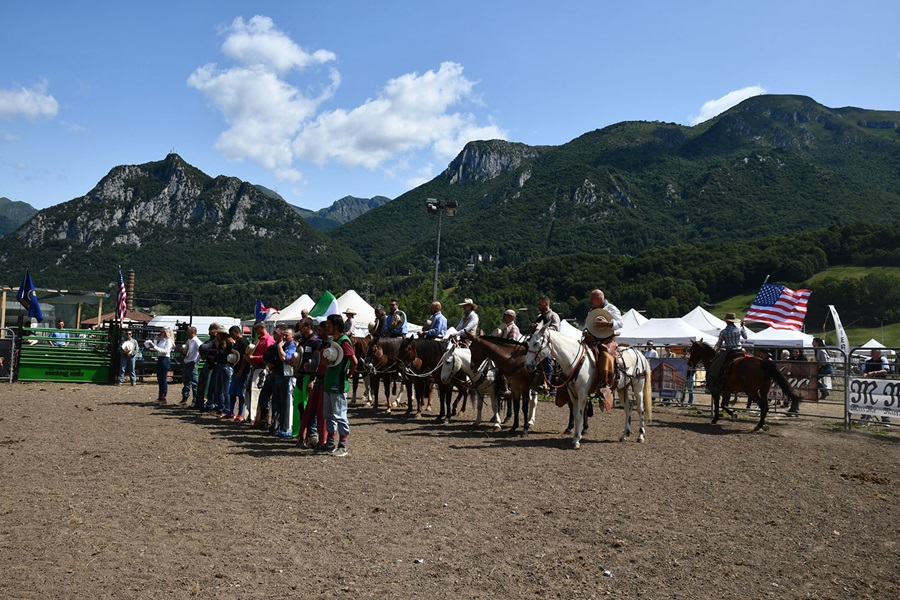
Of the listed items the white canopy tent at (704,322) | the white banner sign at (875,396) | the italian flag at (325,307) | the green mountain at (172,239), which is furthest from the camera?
the green mountain at (172,239)

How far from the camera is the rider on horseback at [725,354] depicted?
608 inches

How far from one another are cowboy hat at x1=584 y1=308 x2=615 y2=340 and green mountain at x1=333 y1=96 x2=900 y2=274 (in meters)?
127

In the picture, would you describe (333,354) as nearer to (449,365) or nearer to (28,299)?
(449,365)

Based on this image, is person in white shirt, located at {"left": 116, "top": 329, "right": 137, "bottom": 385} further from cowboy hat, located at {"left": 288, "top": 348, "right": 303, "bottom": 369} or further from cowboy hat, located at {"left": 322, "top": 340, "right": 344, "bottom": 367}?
cowboy hat, located at {"left": 322, "top": 340, "right": 344, "bottom": 367}

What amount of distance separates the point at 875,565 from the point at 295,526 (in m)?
5.22

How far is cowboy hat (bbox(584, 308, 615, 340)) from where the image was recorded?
11.8 m

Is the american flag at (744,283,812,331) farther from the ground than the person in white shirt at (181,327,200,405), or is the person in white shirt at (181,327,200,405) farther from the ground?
the american flag at (744,283,812,331)

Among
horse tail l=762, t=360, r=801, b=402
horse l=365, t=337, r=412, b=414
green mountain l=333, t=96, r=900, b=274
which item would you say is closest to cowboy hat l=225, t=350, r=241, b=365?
horse l=365, t=337, r=412, b=414

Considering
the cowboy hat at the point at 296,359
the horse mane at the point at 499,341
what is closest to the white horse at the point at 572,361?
the horse mane at the point at 499,341

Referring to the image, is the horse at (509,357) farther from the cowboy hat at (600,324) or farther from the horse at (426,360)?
the horse at (426,360)

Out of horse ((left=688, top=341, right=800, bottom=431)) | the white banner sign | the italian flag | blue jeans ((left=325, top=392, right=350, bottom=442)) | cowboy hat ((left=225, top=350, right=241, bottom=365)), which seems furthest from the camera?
the italian flag

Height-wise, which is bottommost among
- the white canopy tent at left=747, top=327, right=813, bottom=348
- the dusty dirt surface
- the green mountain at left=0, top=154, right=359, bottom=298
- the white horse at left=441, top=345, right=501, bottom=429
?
the dusty dirt surface

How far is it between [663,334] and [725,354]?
35.4ft

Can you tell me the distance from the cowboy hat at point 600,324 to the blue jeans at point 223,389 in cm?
829
